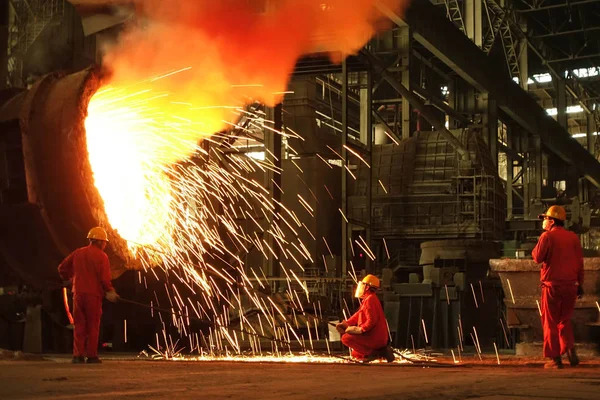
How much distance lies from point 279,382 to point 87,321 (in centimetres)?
294

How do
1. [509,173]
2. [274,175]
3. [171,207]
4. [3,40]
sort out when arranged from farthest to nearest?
[509,173]
[274,175]
[171,207]
[3,40]

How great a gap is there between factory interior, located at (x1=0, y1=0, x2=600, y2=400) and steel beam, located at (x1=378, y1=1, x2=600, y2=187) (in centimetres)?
10

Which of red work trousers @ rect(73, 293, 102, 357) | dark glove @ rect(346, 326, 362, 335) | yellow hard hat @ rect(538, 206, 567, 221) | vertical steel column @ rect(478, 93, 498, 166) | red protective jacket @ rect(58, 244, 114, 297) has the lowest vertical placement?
dark glove @ rect(346, 326, 362, 335)

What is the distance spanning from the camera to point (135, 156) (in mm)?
7961

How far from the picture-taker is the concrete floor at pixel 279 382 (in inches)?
159

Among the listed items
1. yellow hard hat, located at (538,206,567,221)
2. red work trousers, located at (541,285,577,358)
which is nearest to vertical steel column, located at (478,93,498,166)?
yellow hard hat, located at (538,206,567,221)

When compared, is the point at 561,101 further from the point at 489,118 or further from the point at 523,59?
the point at 489,118

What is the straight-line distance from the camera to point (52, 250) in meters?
7.20

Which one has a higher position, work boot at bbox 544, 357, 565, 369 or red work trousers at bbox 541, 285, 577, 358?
red work trousers at bbox 541, 285, 577, 358

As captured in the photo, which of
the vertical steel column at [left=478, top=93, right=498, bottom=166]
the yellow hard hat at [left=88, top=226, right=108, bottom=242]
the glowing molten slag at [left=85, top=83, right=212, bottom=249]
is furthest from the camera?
the vertical steel column at [left=478, top=93, right=498, bottom=166]

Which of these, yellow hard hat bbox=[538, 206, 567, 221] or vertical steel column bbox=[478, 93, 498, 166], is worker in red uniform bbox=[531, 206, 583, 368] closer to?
yellow hard hat bbox=[538, 206, 567, 221]

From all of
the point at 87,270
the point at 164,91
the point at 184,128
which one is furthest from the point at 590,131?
the point at 87,270

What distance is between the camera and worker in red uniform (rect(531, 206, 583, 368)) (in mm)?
6855

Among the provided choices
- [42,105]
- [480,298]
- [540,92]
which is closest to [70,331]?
[42,105]
